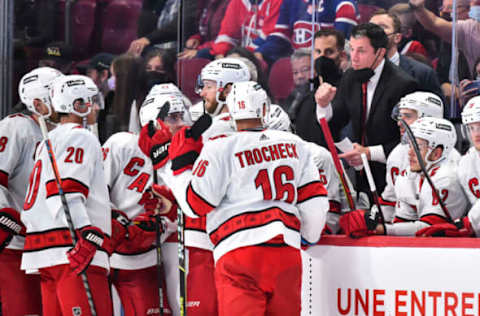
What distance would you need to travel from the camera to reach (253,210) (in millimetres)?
3205

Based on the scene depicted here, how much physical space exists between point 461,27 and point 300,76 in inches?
47.2

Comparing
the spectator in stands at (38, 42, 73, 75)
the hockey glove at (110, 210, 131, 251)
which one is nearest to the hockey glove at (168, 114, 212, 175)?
the hockey glove at (110, 210, 131, 251)

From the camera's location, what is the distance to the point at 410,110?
458cm

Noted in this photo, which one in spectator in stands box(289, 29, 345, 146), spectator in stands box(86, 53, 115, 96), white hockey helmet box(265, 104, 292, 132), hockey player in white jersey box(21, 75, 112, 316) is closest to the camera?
hockey player in white jersey box(21, 75, 112, 316)

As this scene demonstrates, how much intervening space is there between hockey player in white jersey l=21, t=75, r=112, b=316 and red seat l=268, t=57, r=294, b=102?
7.58ft

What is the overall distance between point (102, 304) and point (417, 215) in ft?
5.63

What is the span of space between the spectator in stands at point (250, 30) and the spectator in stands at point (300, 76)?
12 cm

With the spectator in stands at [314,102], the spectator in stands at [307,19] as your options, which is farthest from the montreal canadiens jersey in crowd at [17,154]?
the spectator in stands at [307,19]

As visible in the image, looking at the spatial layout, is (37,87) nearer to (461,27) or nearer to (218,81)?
(218,81)

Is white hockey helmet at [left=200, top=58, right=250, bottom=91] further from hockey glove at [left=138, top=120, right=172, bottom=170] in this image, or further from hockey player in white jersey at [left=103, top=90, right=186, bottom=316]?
hockey glove at [left=138, top=120, right=172, bottom=170]

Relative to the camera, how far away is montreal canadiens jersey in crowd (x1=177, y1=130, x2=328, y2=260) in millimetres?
3188

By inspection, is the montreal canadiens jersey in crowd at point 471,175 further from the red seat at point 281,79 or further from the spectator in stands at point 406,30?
the red seat at point 281,79

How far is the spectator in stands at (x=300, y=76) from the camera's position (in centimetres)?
561

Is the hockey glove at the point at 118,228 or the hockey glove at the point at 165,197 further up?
the hockey glove at the point at 165,197
